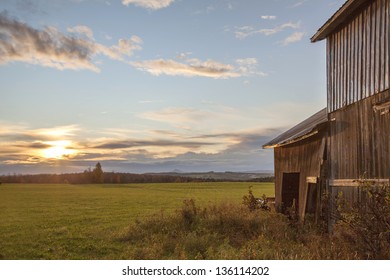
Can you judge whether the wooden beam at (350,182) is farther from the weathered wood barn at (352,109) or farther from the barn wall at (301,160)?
the barn wall at (301,160)

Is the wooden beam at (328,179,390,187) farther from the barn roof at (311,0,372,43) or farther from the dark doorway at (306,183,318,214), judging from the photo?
the barn roof at (311,0,372,43)

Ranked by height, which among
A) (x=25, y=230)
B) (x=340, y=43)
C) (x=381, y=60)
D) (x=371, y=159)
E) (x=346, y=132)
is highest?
(x=340, y=43)

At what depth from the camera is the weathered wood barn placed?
1165 centimetres

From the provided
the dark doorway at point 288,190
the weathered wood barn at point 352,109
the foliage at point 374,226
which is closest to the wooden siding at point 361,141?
the weathered wood barn at point 352,109

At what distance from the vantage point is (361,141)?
42.1ft

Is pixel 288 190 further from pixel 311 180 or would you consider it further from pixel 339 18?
pixel 339 18

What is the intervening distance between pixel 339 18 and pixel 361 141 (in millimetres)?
3995

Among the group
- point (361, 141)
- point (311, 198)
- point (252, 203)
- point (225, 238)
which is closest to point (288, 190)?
point (252, 203)

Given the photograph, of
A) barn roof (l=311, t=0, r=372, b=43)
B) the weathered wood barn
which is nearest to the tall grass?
the weathered wood barn

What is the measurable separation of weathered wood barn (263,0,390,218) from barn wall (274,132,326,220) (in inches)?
1.6
